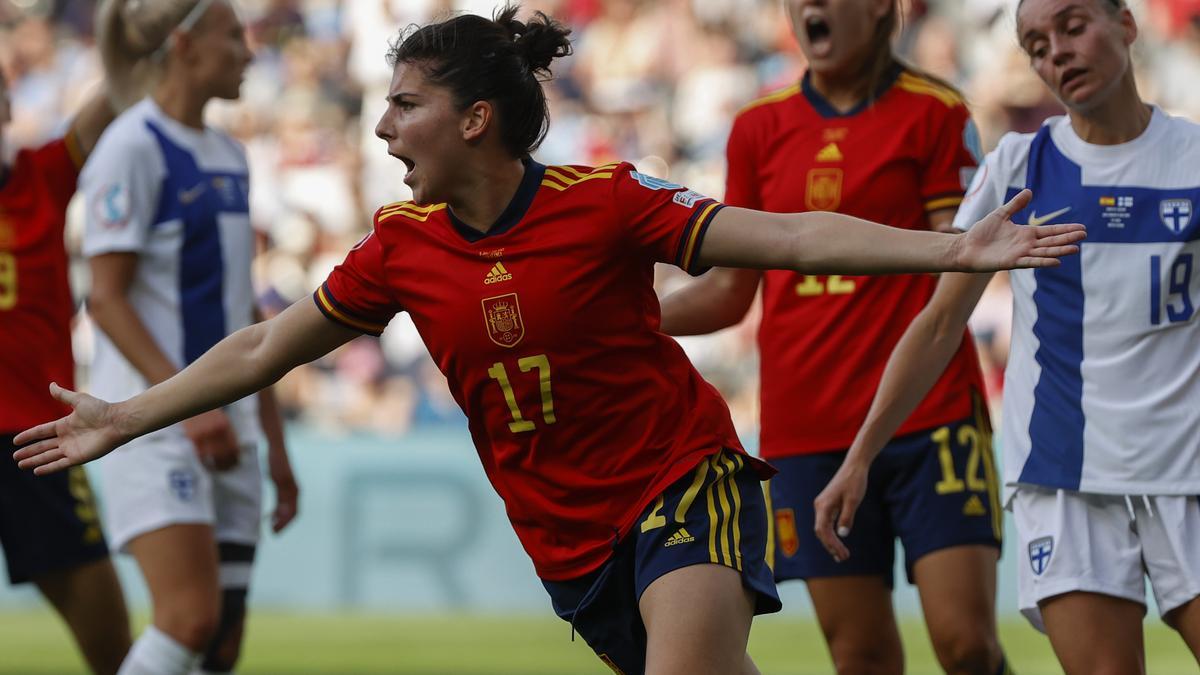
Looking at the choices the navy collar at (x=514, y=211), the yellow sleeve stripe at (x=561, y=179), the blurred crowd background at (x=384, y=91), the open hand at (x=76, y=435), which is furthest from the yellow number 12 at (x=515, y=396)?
the blurred crowd background at (x=384, y=91)

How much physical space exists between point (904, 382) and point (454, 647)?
665 centimetres

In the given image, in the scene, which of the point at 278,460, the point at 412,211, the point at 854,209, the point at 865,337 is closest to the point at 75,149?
the point at 278,460

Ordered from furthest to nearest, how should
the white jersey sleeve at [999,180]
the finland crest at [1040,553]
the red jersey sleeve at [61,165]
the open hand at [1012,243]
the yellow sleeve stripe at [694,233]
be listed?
the red jersey sleeve at [61,165], the white jersey sleeve at [999,180], the finland crest at [1040,553], the yellow sleeve stripe at [694,233], the open hand at [1012,243]

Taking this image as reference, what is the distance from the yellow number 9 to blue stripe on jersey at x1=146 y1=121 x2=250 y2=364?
0.69 m

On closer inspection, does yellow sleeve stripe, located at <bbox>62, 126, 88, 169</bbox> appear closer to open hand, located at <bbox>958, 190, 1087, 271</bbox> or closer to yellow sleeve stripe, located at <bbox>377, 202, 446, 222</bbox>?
yellow sleeve stripe, located at <bbox>377, 202, 446, 222</bbox>

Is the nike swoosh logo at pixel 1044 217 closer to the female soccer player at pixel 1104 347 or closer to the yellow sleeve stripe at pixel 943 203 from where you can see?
the female soccer player at pixel 1104 347

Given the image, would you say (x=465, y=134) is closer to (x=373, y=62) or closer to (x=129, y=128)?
(x=129, y=128)

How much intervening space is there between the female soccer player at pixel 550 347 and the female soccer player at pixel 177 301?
176 cm

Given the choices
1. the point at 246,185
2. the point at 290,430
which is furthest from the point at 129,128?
the point at 290,430

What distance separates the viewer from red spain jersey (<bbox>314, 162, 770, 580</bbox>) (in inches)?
170

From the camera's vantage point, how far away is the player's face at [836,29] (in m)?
5.83

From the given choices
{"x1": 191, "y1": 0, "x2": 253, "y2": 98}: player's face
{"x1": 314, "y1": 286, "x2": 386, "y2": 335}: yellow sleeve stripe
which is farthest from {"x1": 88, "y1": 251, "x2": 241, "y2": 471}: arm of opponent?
{"x1": 314, "y1": 286, "x2": 386, "y2": 335}: yellow sleeve stripe

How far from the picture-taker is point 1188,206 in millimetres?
4773

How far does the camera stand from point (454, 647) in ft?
36.7
